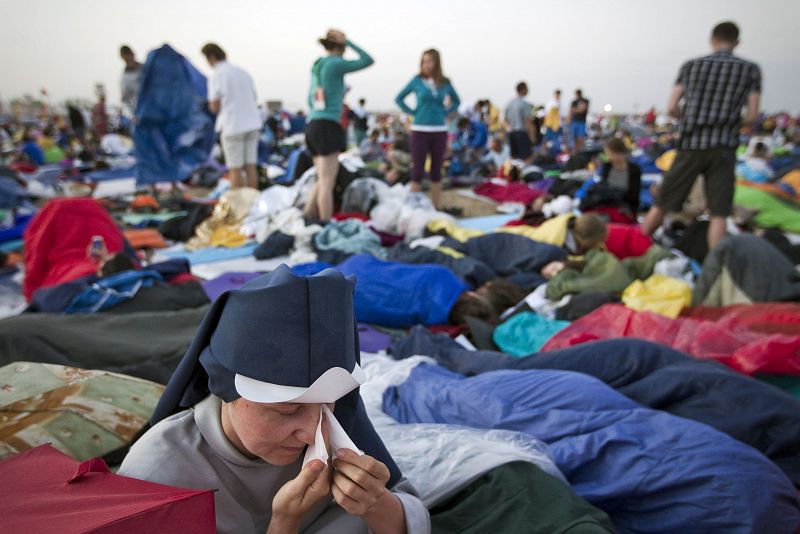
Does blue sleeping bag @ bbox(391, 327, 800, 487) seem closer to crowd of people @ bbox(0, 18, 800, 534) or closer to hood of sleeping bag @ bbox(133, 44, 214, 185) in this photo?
crowd of people @ bbox(0, 18, 800, 534)

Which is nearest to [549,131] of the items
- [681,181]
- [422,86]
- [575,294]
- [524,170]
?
[524,170]

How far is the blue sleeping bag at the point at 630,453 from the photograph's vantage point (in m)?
1.49

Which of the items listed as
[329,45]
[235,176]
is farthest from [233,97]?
[329,45]

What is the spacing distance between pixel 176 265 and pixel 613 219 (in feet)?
14.7

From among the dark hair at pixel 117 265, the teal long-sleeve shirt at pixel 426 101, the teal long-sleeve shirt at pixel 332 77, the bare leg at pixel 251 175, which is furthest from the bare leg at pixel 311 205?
the dark hair at pixel 117 265

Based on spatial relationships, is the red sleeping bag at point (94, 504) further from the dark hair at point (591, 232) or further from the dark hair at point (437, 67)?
the dark hair at point (437, 67)

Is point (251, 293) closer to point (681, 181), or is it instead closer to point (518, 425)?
point (518, 425)

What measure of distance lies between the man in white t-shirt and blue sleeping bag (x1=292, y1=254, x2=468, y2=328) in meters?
3.50

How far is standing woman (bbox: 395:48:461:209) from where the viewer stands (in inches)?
237

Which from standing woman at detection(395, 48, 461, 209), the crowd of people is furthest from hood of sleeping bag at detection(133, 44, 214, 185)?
standing woman at detection(395, 48, 461, 209)

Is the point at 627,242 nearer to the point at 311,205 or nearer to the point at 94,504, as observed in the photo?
the point at 311,205

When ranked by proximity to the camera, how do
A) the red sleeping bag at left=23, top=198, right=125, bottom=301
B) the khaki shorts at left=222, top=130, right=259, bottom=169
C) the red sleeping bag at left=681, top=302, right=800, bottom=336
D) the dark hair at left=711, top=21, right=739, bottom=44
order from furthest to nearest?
the khaki shorts at left=222, top=130, right=259, bottom=169, the dark hair at left=711, top=21, right=739, bottom=44, the red sleeping bag at left=23, top=198, right=125, bottom=301, the red sleeping bag at left=681, top=302, right=800, bottom=336

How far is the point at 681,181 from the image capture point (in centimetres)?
432

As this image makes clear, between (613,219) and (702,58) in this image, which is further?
(613,219)
